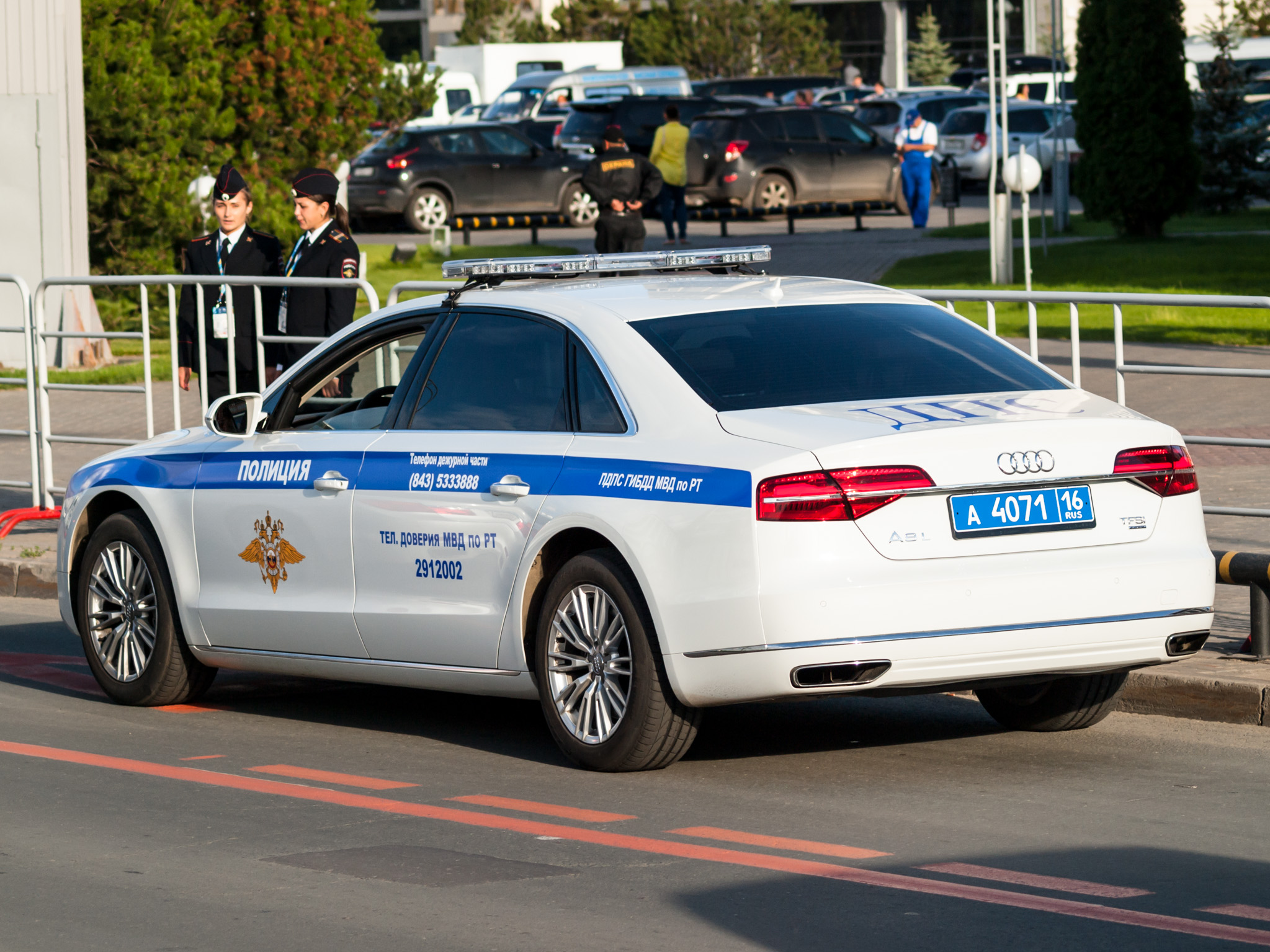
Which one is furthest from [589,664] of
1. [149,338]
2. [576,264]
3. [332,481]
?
[149,338]

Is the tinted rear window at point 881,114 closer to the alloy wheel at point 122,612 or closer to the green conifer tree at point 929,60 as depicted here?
the green conifer tree at point 929,60

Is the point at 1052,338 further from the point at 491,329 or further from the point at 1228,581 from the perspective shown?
the point at 491,329

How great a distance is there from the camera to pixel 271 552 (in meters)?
8.03

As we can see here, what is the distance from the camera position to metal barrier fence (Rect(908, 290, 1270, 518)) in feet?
27.5

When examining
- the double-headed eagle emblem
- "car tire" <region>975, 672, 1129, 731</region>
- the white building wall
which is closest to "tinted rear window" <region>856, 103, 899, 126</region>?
the white building wall

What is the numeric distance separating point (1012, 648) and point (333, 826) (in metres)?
2.06

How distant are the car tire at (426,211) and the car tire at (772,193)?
16.7ft

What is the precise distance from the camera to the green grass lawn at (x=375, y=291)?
13.8 m

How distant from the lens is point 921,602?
6.47 metres

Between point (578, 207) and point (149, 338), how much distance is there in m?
24.8

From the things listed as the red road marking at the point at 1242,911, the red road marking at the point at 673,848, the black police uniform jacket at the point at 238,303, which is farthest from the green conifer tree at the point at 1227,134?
the red road marking at the point at 1242,911

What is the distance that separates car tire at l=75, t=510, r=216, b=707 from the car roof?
1.44 metres

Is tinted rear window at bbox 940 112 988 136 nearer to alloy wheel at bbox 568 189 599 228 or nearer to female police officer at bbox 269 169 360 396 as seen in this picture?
alloy wheel at bbox 568 189 599 228

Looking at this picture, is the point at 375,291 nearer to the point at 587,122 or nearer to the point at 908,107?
the point at 587,122
